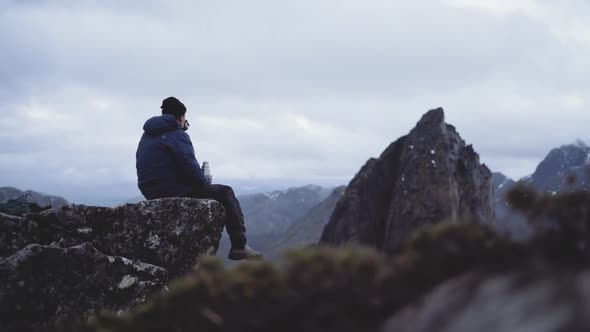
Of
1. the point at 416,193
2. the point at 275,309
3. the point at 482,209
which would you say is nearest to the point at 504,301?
the point at 275,309

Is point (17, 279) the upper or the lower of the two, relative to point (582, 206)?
lower

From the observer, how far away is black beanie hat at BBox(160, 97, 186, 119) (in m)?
14.4

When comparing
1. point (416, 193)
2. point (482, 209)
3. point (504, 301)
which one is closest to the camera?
point (504, 301)

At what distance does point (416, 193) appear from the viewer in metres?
90.8

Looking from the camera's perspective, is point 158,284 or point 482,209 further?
point 482,209

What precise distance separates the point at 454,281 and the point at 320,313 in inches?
36.8

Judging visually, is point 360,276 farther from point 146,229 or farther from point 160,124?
point 160,124

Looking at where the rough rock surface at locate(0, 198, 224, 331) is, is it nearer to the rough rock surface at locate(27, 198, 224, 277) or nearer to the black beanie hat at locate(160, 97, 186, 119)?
the rough rock surface at locate(27, 198, 224, 277)

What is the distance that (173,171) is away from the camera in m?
14.0

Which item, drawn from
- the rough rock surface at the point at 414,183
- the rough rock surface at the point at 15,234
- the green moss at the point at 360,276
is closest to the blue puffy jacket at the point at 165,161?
the rough rock surface at the point at 15,234

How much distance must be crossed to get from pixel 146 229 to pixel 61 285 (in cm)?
243

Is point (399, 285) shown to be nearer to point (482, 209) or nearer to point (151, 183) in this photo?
point (151, 183)

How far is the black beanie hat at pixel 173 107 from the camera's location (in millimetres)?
14391

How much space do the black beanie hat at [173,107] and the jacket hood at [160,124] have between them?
1.28 ft
